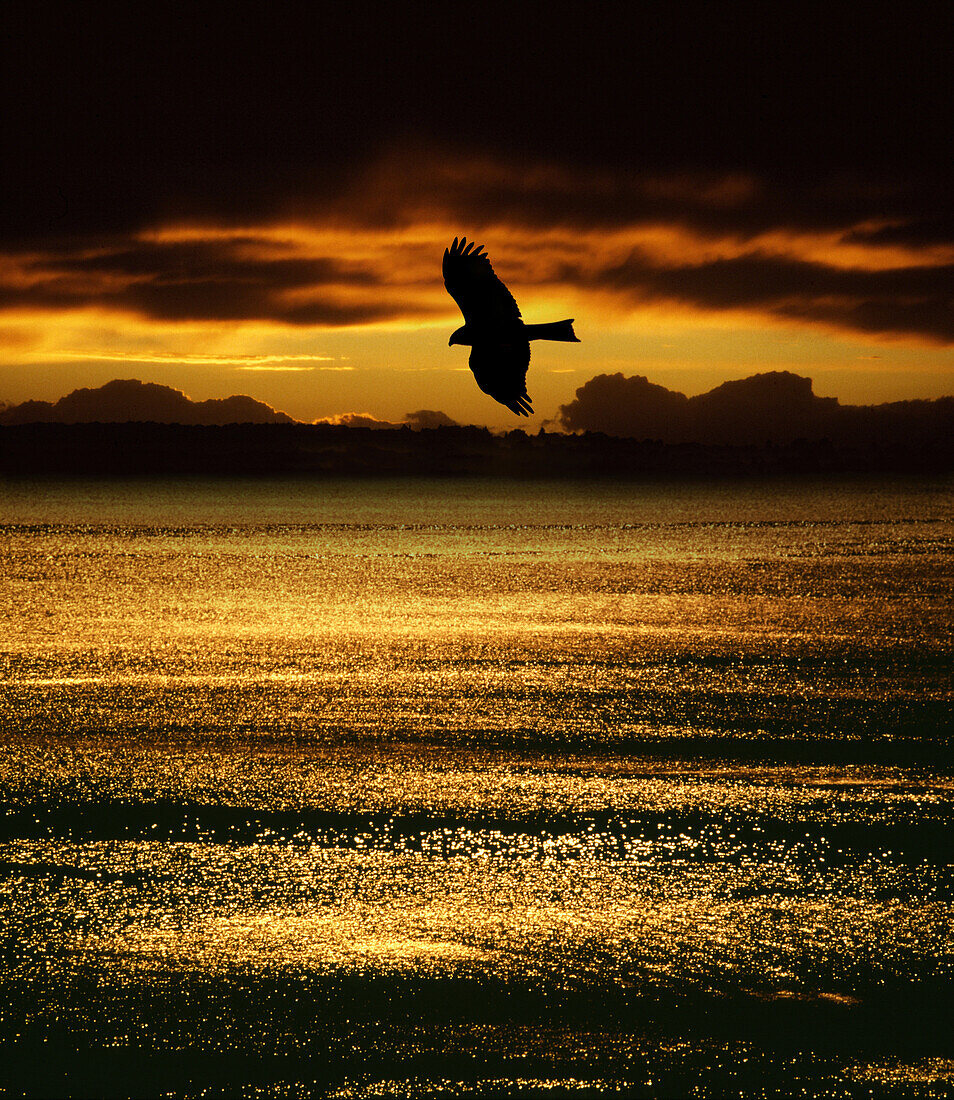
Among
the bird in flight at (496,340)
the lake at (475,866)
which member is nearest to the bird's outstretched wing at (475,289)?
the bird in flight at (496,340)

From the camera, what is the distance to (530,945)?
1161 centimetres

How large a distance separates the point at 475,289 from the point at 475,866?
856cm

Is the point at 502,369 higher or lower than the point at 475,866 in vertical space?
higher

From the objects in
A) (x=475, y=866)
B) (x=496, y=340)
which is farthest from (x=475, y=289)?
(x=475, y=866)

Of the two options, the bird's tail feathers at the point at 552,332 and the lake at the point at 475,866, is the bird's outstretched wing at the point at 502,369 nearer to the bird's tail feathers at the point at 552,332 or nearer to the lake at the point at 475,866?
the bird's tail feathers at the point at 552,332

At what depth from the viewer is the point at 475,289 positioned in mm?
6742

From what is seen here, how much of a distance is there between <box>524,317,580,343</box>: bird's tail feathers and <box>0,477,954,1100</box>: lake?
21.0 feet

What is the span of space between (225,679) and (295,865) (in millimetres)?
11935

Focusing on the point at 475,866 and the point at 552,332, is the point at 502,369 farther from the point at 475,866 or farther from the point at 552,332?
the point at 475,866

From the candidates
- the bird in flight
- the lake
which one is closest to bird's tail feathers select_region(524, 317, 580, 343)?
the bird in flight

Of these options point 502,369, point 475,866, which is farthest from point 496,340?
point 475,866

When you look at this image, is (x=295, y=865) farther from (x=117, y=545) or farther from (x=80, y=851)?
(x=117, y=545)

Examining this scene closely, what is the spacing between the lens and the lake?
394 inches

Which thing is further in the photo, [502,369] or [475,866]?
[475,866]
